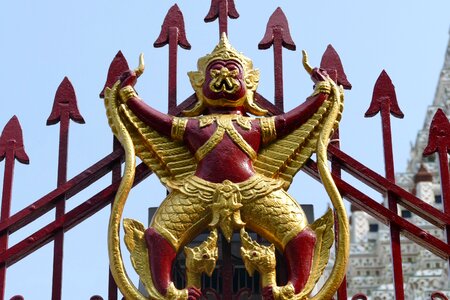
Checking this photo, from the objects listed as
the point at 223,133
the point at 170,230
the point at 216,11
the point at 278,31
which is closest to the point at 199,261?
the point at 170,230

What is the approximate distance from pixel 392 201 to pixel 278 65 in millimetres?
1537

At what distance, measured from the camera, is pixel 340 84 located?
423 inches

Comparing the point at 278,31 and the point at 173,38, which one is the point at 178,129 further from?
the point at 278,31

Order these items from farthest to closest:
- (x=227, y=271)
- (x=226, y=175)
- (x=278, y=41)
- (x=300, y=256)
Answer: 1. (x=278, y=41)
2. (x=226, y=175)
3. (x=227, y=271)
4. (x=300, y=256)

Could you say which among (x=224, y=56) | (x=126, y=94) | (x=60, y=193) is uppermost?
(x=224, y=56)

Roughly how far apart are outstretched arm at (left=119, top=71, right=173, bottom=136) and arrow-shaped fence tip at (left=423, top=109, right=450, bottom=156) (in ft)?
7.13

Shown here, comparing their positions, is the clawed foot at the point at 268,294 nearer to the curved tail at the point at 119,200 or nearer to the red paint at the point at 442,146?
the curved tail at the point at 119,200

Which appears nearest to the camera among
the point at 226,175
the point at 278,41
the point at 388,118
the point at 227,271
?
the point at 227,271

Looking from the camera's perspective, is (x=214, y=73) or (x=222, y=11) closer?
(x=214, y=73)

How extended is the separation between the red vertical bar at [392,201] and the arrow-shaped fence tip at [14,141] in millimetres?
2970

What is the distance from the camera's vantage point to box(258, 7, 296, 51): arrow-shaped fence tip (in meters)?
10.9

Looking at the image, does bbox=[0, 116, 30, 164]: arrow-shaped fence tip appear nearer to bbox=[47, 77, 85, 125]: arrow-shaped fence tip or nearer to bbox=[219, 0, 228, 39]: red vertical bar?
bbox=[47, 77, 85, 125]: arrow-shaped fence tip

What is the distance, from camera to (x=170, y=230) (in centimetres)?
966

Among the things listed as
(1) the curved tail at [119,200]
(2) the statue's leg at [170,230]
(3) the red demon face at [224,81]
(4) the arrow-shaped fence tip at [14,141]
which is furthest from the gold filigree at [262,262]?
(4) the arrow-shaped fence tip at [14,141]
